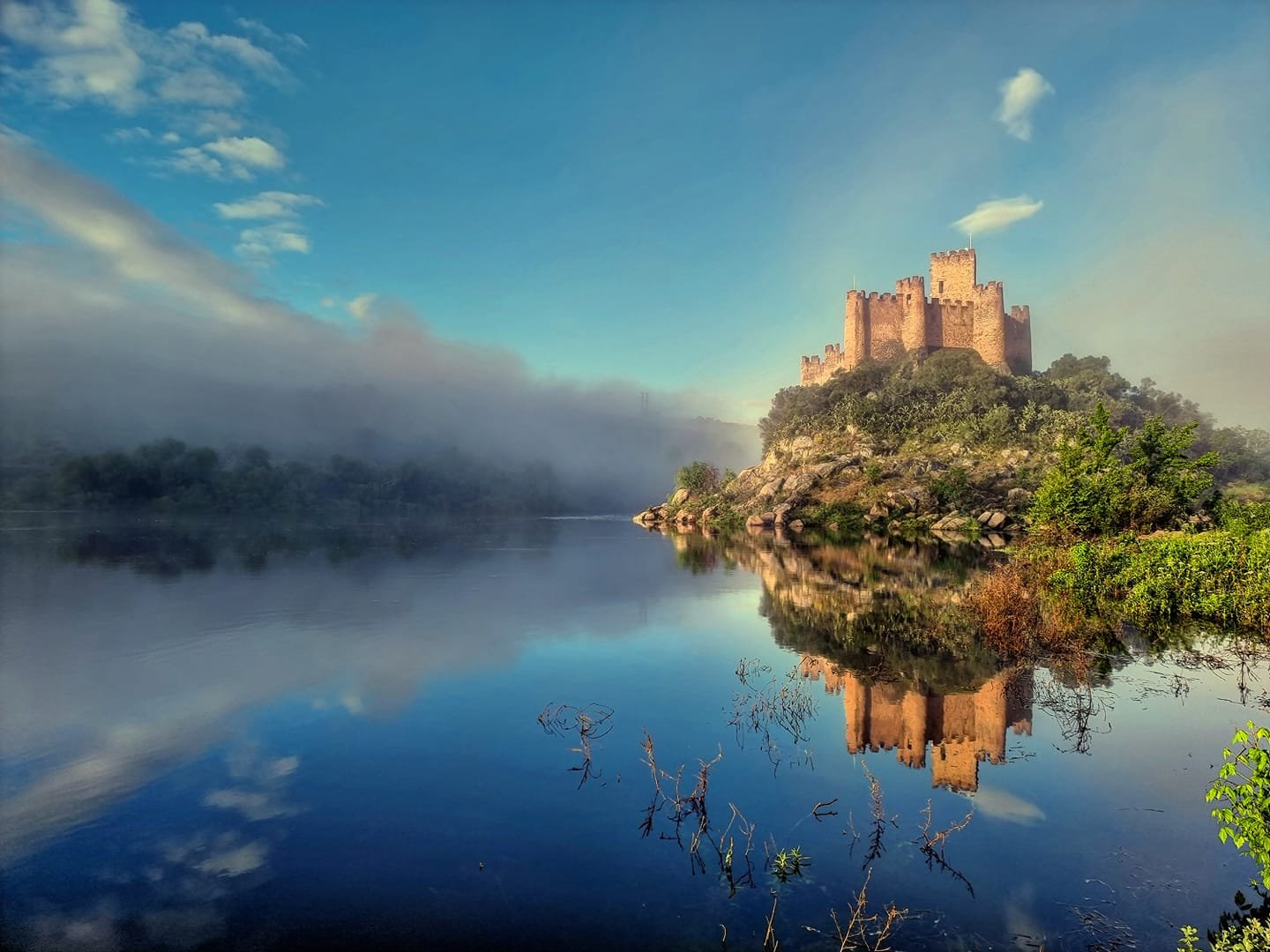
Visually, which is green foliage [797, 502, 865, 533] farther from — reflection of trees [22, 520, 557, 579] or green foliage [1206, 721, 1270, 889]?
green foliage [1206, 721, 1270, 889]

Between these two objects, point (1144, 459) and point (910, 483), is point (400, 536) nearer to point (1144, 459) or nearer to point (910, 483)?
point (910, 483)

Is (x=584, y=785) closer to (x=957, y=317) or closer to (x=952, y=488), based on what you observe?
(x=952, y=488)

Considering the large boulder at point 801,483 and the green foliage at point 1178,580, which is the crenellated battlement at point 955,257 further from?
the green foliage at point 1178,580

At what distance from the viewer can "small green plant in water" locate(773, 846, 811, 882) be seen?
786cm

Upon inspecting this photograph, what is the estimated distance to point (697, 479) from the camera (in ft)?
374

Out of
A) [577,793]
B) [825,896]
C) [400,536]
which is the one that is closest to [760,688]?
[577,793]

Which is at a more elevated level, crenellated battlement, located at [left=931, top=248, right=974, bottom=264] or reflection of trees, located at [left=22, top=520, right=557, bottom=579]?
crenellated battlement, located at [left=931, top=248, right=974, bottom=264]

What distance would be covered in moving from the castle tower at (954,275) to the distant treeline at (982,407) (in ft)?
30.2

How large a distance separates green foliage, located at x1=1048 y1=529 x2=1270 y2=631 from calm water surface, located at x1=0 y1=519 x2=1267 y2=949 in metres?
4.53

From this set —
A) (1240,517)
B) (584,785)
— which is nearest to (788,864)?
(584,785)

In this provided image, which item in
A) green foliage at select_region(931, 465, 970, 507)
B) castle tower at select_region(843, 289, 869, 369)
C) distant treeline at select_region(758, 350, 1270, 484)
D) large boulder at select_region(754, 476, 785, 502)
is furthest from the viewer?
castle tower at select_region(843, 289, 869, 369)

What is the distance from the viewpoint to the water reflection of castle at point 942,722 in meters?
11.1

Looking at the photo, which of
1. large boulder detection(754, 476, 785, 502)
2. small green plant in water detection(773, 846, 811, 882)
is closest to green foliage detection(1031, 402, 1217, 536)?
small green plant in water detection(773, 846, 811, 882)

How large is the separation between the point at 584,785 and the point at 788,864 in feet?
12.1
